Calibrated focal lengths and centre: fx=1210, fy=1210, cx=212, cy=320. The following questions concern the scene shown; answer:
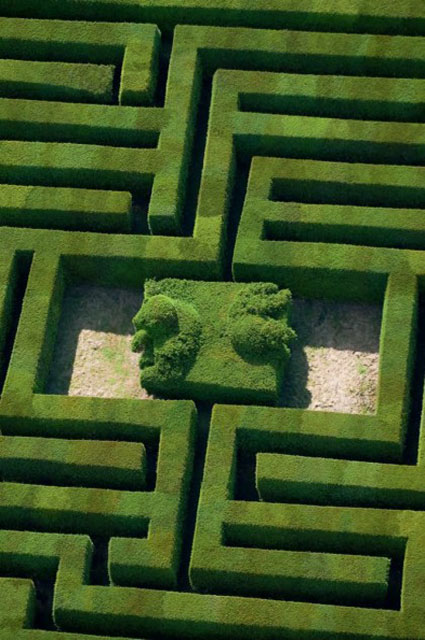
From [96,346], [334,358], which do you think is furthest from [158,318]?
[334,358]

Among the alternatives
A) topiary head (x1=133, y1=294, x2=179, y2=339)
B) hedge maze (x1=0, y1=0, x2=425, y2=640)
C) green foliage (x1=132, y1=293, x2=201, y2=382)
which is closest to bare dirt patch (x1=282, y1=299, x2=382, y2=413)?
hedge maze (x1=0, y1=0, x2=425, y2=640)

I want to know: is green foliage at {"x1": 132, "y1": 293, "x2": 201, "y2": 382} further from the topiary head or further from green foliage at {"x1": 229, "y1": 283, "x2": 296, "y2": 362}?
green foliage at {"x1": 229, "y1": 283, "x2": 296, "y2": 362}

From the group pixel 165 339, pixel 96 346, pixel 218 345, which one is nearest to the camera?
pixel 165 339

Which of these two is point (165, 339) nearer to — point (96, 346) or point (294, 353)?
point (96, 346)

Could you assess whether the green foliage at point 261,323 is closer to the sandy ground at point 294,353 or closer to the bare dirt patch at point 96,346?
the sandy ground at point 294,353

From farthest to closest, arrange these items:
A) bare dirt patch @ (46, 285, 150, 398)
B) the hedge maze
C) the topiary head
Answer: bare dirt patch @ (46, 285, 150, 398) → the topiary head → the hedge maze

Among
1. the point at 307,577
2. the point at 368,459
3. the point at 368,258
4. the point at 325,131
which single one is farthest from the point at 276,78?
the point at 307,577
